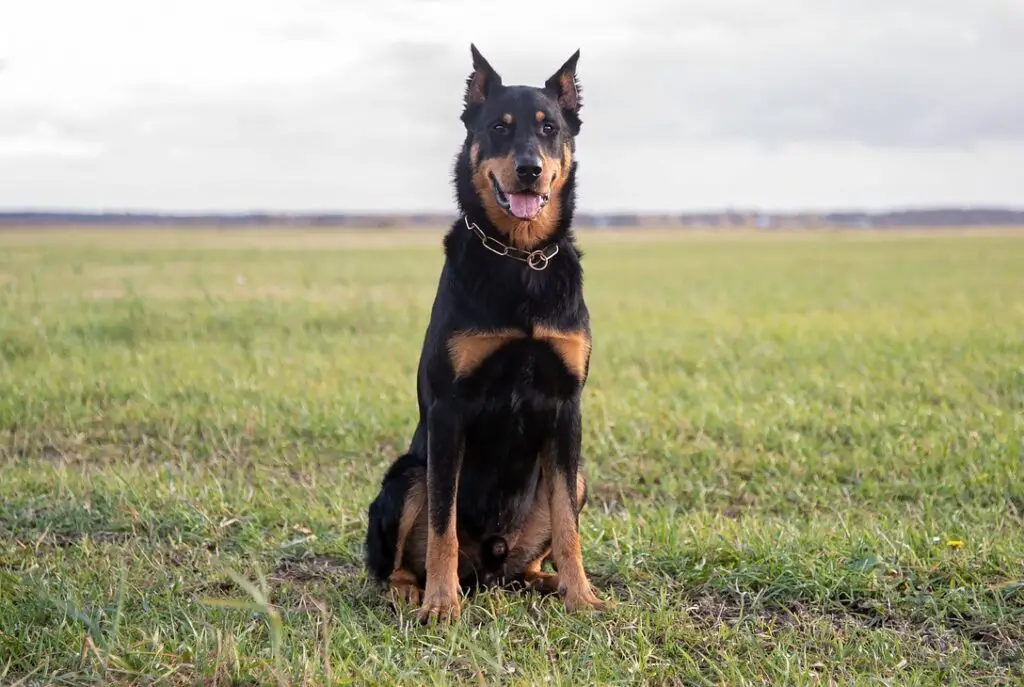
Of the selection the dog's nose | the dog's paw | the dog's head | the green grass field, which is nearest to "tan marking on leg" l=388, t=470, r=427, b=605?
the green grass field

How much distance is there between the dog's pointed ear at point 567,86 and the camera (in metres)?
4.67

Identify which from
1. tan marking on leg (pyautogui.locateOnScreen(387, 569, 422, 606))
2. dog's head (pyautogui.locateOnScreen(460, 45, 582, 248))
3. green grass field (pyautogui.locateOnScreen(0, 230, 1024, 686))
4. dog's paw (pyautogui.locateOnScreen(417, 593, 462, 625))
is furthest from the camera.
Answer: tan marking on leg (pyautogui.locateOnScreen(387, 569, 422, 606))

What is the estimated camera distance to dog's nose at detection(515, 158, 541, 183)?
416 centimetres

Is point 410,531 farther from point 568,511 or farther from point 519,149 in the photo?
point 519,149

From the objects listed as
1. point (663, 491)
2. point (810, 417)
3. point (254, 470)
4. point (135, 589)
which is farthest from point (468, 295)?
point (810, 417)

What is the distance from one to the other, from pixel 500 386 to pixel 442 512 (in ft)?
1.89

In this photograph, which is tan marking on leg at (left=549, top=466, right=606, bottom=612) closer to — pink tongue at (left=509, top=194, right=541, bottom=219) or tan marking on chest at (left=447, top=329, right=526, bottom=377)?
tan marking on chest at (left=447, top=329, right=526, bottom=377)

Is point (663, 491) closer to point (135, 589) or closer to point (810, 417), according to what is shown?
point (810, 417)

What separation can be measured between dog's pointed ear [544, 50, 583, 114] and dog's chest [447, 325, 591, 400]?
1.20m

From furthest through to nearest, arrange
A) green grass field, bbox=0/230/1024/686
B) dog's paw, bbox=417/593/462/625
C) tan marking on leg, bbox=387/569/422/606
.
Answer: tan marking on leg, bbox=387/569/422/606 → dog's paw, bbox=417/593/462/625 → green grass field, bbox=0/230/1024/686

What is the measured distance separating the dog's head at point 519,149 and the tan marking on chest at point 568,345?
1.53 feet

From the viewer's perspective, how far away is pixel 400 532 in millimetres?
4406

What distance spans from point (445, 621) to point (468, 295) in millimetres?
1351

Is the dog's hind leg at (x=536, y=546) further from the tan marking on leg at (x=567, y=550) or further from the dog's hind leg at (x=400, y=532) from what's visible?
the dog's hind leg at (x=400, y=532)
